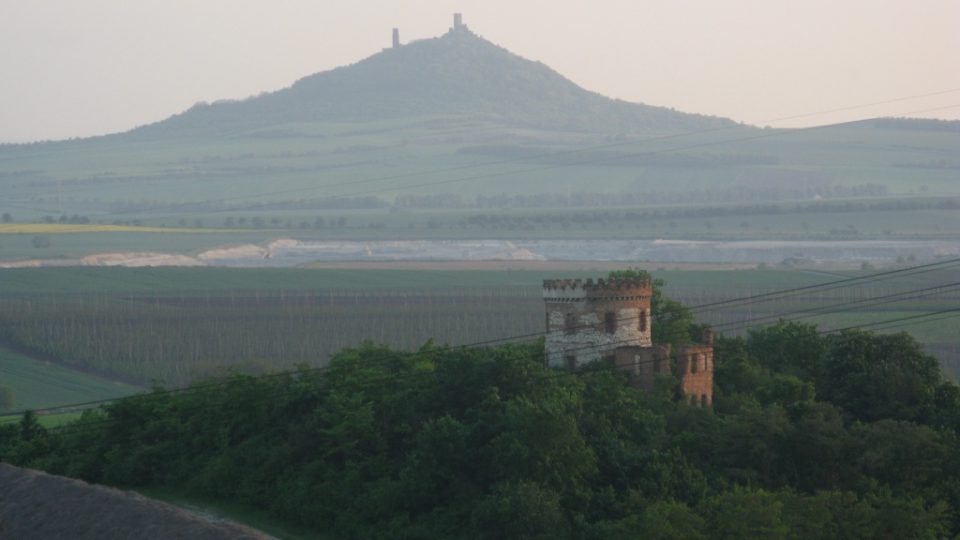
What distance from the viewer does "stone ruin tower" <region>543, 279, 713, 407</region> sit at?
65875mm

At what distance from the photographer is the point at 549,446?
56.2 metres

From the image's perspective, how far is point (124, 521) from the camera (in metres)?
52.6

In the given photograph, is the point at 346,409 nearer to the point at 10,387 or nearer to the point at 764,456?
the point at 764,456

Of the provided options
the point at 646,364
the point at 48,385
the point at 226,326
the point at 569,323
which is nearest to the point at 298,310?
the point at 226,326

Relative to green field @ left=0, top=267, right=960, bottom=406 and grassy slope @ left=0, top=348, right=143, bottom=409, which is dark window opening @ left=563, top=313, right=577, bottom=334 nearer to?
green field @ left=0, top=267, right=960, bottom=406

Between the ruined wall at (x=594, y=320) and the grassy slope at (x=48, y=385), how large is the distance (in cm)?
4570

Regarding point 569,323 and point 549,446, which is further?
point 569,323

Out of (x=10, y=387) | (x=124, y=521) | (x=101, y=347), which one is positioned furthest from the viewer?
(x=101, y=347)

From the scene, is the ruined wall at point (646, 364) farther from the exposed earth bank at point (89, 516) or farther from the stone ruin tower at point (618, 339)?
the exposed earth bank at point (89, 516)

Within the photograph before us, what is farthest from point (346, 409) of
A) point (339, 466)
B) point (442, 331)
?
point (442, 331)

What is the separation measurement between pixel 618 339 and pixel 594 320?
117 centimetres

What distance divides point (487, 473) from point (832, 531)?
43.7 feet

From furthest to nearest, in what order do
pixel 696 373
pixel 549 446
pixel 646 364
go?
pixel 696 373 < pixel 646 364 < pixel 549 446

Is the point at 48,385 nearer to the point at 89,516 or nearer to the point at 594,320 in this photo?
the point at 594,320
